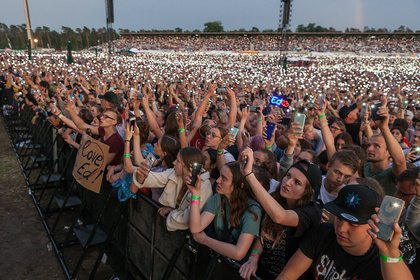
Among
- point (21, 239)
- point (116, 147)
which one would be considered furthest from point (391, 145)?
point (21, 239)

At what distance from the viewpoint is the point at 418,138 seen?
5.56 m

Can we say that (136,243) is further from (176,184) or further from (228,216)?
(228,216)

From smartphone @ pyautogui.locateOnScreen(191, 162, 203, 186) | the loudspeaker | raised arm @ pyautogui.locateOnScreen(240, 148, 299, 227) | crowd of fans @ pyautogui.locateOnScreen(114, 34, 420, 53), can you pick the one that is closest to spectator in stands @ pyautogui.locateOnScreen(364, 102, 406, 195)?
raised arm @ pyautogui.locateOnScreen(240, 148, 299, 227)

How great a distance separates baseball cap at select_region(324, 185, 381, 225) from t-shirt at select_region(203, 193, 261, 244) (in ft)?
2.50

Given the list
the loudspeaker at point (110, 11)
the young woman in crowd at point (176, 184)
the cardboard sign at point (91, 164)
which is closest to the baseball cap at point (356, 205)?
the young woman in crowd at point (176, 184)

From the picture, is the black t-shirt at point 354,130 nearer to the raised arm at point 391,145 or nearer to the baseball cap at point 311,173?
the raised arm at point 391,145

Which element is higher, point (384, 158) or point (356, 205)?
point (356, 205)

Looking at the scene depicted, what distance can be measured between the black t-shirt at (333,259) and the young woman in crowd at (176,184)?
1146mm

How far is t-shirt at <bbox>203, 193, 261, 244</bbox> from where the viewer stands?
8.89 feet

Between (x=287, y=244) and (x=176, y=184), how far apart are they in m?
1.28

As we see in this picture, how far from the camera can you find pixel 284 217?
2.50 meters

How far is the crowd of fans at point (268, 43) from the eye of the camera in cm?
7444

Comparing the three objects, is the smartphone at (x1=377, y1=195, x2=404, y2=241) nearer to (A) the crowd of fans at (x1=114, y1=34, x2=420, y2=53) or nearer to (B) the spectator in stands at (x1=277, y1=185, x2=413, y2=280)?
(B) the spectator in stands at (x1=277, y1=185, x2=413, y2=280)

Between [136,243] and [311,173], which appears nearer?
[311,173]
